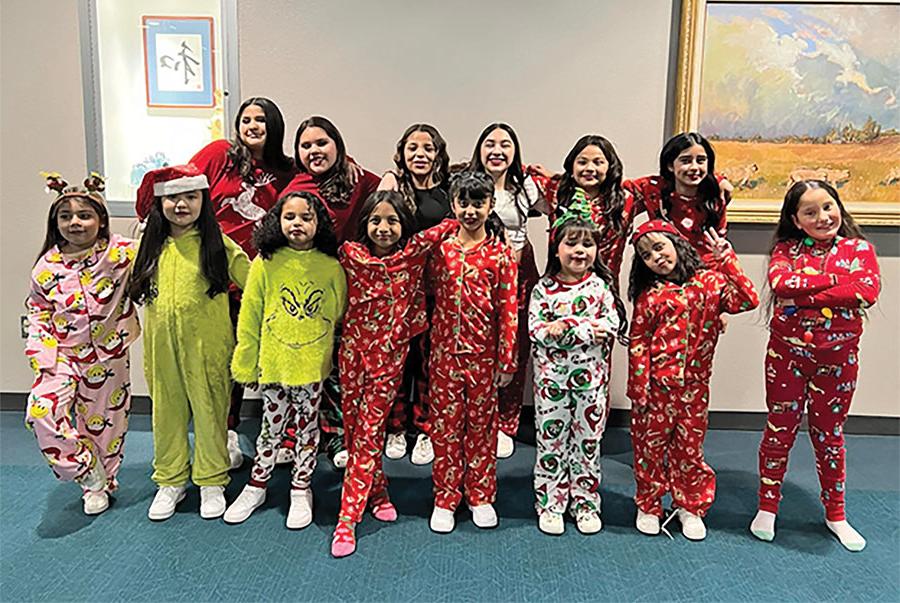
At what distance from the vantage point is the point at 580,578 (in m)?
2.03

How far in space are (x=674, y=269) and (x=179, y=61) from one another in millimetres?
2621

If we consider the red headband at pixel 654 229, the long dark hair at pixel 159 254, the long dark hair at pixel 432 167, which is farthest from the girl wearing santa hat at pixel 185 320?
the red headband at pixel 654 229

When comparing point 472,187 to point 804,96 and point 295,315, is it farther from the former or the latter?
point 804,96

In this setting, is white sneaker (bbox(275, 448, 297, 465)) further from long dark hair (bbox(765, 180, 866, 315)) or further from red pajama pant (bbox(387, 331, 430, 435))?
long dark hair (bbox(765, 180, 866, 315))

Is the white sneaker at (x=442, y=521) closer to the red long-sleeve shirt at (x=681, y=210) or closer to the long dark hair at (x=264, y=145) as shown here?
the red long-sleeve shirt at (x=681, y=210)

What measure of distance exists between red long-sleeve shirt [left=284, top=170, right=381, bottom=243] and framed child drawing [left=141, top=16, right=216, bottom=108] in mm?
1112

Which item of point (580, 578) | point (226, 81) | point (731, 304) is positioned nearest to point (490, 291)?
point (731, 304)

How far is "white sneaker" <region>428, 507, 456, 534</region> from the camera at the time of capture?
7.38 feet

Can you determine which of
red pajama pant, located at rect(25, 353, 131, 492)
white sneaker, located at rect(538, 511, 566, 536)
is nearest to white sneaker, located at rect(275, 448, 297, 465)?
red pajama pant, located at rect(25, 353, 131, 492)

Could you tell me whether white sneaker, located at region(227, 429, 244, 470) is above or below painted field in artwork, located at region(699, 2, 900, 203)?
below

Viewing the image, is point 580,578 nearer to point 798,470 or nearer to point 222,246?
point 798,470

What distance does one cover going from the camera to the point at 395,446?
2.88 metres

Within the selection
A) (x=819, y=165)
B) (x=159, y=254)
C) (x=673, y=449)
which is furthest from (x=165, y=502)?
(x=819, y=165)

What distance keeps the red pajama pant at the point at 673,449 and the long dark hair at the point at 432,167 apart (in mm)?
1126
